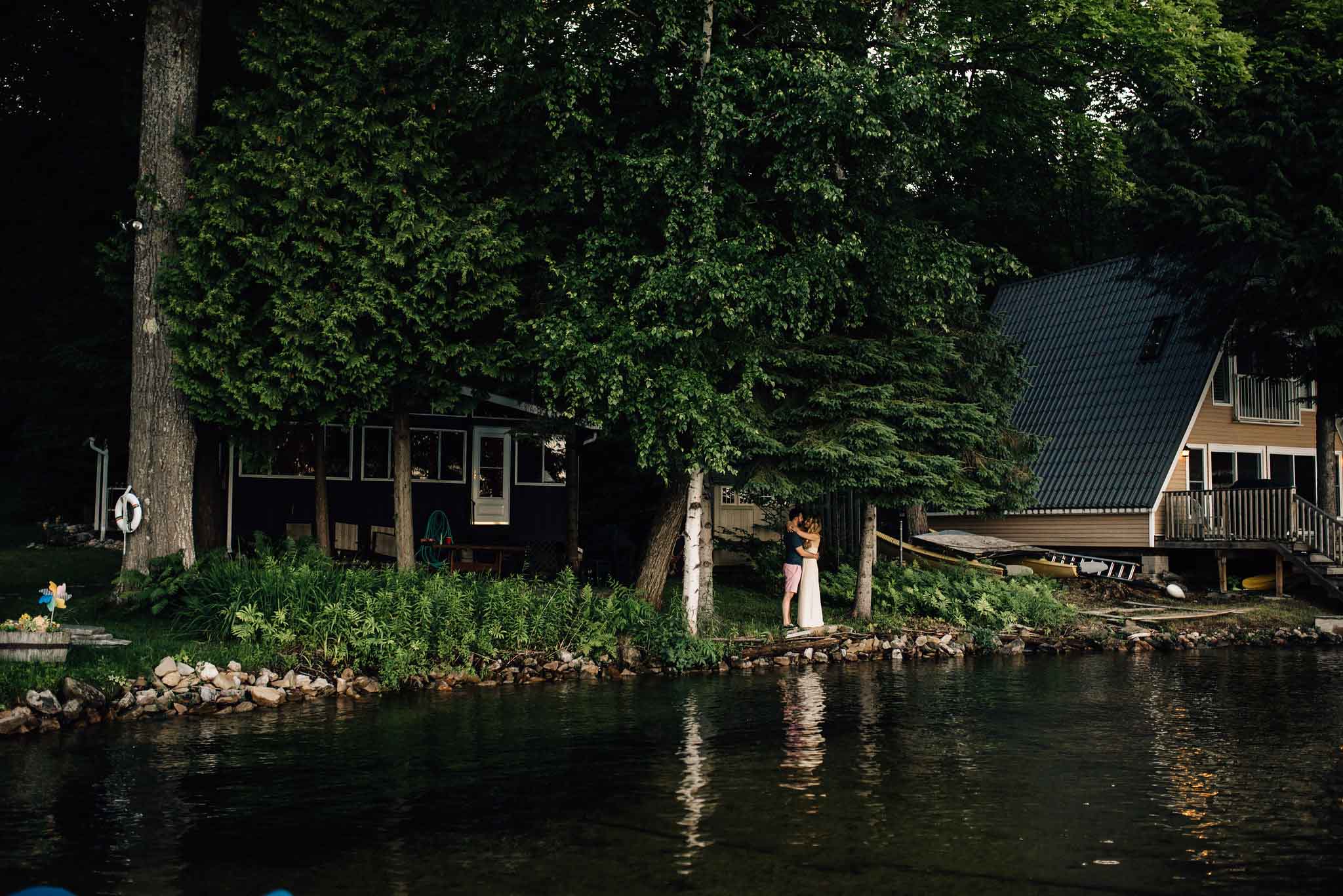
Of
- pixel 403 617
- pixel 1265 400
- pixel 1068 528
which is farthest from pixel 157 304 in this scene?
pixel 1265 400

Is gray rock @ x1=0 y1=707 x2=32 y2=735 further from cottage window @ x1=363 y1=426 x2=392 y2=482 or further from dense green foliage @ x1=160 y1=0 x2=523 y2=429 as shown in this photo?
cottage window @ x1=363 y1=426 x2=392 y2=482

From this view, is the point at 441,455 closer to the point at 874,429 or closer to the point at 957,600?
the point at 874,429

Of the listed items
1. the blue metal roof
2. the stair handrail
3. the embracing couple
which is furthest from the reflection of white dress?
the stair handrail

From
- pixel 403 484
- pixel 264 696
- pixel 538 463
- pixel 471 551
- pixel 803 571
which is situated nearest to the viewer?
pixel 264 696

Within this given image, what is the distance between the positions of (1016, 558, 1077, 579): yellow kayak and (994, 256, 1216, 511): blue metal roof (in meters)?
2.46

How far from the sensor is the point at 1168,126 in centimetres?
2781

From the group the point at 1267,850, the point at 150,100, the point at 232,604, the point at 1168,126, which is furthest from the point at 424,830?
the point at 1168,126

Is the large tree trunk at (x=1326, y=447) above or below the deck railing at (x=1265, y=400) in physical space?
below

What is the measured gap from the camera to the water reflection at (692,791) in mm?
8609

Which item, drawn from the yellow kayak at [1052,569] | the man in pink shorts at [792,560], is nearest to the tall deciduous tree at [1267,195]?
the yellow kayak at [1052,569]

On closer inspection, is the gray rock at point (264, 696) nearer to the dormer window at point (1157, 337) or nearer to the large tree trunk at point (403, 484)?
the large tree trunk at point (403, 484)

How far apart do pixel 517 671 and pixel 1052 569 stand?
15.0 meters

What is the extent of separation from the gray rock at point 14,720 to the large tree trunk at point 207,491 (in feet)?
38.8

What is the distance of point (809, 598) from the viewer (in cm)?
2103
